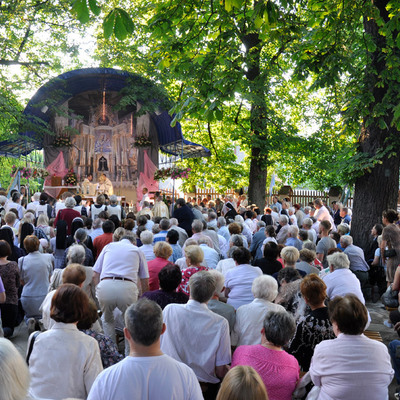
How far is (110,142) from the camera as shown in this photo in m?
25.3

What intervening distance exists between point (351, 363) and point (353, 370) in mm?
46

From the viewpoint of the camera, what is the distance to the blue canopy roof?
21.2 metres

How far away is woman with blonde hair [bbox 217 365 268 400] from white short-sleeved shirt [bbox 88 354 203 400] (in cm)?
45

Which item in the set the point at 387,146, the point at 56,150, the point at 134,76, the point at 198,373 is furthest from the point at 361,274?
the point at 56,150

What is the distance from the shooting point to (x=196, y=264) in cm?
600

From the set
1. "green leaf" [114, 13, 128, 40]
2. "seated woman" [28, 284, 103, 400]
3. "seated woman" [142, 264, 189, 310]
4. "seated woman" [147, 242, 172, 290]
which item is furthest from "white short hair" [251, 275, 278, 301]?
"green leaf" [114, 13, 128, 40]

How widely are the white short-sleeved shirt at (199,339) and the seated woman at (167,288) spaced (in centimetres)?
64

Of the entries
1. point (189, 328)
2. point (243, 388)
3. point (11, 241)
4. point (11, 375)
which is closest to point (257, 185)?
point (11, 241)

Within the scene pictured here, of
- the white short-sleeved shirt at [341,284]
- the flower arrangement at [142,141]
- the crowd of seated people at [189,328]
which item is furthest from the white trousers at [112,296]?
the flower arrangement at [142,141]

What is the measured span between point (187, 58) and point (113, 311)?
12.8ft

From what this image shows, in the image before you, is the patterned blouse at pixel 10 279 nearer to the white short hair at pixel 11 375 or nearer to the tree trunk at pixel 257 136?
the white short hair at pixel 11 375

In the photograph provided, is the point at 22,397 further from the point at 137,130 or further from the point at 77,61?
the point at 77,61

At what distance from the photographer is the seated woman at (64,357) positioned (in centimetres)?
320

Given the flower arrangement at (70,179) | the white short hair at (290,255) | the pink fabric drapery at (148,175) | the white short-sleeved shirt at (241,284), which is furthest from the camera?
the pink fabric drapery at (148,175)
